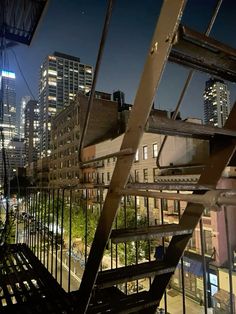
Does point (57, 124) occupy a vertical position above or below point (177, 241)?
above

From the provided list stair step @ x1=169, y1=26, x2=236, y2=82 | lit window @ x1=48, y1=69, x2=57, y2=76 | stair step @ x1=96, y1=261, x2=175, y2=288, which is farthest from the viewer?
lit window @ x1=48, y1=69, x2=57, y2=76

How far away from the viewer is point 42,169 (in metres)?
67.3

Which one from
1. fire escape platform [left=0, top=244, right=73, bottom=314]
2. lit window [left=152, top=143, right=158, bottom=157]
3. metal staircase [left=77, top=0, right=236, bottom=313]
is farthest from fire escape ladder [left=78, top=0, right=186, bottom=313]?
lit window [left=152, top=143, right=158, bottom=157]

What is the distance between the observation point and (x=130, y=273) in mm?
1812

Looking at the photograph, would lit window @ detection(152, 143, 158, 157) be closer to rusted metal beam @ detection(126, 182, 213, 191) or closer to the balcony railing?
the balcony railing

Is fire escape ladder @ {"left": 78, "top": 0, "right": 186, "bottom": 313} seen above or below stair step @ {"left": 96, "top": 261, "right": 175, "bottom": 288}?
above

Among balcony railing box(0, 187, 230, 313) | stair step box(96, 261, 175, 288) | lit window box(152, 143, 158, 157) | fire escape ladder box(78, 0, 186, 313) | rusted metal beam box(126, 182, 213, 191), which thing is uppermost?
lit window box(152, 143, 158, 157)

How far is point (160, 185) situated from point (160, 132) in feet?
1.14

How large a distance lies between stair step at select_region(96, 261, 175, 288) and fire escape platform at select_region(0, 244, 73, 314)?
101 centimetres

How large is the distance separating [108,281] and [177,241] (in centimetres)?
64

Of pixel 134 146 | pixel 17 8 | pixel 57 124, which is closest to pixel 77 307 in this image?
pixel 134 146

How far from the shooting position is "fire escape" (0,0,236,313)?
4.41ft

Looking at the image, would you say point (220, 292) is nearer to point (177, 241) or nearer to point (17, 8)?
point (177, 241)

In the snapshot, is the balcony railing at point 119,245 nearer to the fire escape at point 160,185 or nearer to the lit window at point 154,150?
the fire escape at point 160,185
